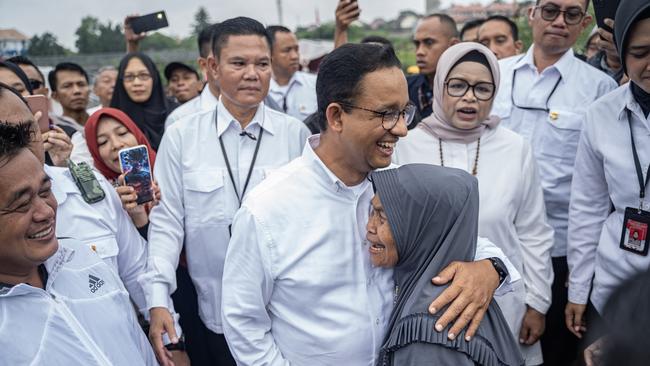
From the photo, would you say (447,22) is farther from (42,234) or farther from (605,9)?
(42,234)

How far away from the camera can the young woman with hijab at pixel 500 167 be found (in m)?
2.61

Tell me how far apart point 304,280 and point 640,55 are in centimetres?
176

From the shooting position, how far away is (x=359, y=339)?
72.7 inches

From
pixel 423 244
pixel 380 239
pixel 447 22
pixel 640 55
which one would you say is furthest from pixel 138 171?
pixel 447 22

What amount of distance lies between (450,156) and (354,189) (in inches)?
38.3

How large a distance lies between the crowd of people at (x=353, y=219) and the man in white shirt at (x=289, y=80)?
2.23m

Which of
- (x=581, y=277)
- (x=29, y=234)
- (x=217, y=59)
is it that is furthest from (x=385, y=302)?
(x=217, y=59)

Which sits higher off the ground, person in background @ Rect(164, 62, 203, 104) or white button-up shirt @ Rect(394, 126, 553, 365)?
person in background @ Rect(164, 62, 203, 104)

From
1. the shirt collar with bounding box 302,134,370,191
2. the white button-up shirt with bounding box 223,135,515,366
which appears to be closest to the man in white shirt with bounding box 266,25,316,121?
the shirt collar with bounding box 302,134,370,191

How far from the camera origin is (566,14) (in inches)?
130

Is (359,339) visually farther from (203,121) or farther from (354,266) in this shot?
(203,121)

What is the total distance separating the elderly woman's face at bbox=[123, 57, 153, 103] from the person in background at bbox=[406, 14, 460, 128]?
93.3 inches

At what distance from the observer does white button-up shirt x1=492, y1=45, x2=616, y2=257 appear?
325cm

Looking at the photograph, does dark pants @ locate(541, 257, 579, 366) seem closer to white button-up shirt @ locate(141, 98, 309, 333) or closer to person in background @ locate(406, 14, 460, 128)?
person in background @ locate(406, 14, 460, 128)
